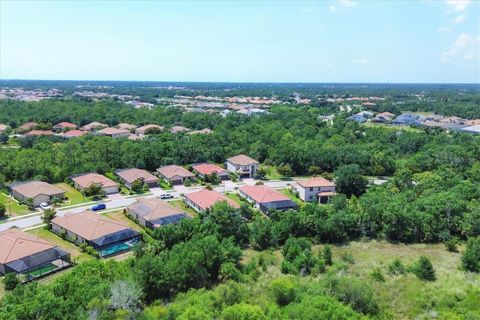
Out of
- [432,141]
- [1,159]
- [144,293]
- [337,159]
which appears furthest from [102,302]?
[432,141]

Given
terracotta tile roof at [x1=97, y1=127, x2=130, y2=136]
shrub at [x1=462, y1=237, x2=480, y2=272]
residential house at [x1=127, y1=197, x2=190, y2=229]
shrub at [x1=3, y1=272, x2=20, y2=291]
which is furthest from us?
terracotta tile roof at [x1=97, y1=127, x2=130, y2=136]

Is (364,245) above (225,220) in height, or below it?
below

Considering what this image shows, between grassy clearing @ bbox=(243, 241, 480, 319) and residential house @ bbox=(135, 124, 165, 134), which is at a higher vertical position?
residential house @ bbox=(135, 124, 165, 134)

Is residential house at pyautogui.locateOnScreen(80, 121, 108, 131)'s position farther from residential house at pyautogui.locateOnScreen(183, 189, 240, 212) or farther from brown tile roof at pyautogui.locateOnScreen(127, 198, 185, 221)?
brown tile roof at pyautogui.locateOnScreen(127, 198, 185, 221)

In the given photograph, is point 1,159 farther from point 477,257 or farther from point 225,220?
point 477,257

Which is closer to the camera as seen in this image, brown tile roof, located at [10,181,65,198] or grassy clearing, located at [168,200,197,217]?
grassy clearing, located at [168,200,197,217]

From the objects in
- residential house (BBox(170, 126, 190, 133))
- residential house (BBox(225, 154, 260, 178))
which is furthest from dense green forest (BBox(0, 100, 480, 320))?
residential house (BBox(170, 126, 190, 133))

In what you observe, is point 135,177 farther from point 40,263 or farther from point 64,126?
point 64,126
